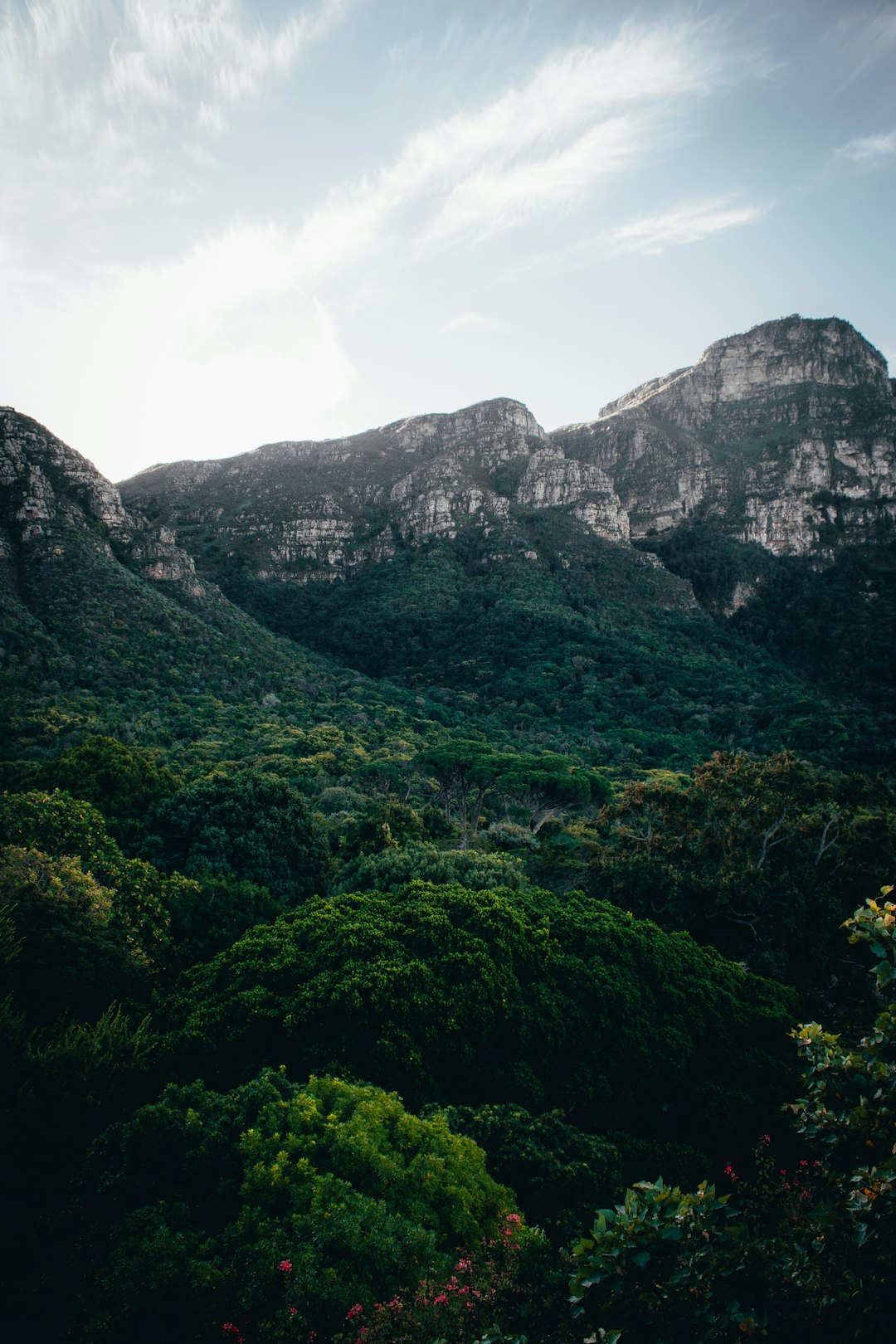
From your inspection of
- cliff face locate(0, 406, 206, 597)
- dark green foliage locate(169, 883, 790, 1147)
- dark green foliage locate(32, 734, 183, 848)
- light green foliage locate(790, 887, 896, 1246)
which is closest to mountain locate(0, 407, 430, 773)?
cliff face locate(0, 406, 206, 597)

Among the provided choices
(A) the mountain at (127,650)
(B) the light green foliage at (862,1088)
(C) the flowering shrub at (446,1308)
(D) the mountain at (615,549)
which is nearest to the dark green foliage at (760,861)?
(C) the flowering shrub at (446,1308)

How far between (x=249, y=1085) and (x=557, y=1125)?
5.60 m

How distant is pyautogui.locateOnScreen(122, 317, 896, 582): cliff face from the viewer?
109 metres

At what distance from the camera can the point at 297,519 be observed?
362 feet

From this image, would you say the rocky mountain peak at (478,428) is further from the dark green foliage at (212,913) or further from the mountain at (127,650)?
the dark green foliage at (212,913)

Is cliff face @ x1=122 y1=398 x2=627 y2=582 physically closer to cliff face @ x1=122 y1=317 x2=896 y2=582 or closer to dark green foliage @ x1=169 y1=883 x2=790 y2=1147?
cliff face @ x1=122 y1=317 x2=896 y2=582

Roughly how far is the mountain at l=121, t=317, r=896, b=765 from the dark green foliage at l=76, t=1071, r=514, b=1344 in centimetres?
4613

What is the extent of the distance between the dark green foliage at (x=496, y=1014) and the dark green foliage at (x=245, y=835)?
723 cm

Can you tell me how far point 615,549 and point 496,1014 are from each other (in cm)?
9484

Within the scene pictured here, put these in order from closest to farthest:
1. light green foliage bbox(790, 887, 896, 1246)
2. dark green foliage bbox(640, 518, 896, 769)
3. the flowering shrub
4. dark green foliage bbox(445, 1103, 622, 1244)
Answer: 1. light green foliage bbox(790, 887, 896, 1246)
2. the flowering shrub
3. dark green foliage bbox(445, 1103, 622, 1244)
4. dark green foliage bbox(640, 518, 896, 769)

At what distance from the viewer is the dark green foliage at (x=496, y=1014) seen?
12.9 m

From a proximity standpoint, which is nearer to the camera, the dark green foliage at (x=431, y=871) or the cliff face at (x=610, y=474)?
the dark green foliage at (x=431, y=871)

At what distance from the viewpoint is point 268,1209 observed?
894cm

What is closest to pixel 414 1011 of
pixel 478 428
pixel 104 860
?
pixel 104 860
